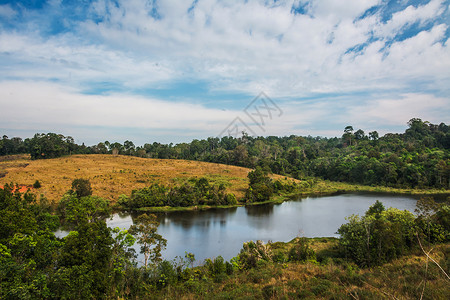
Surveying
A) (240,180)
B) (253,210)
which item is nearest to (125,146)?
(240,180)

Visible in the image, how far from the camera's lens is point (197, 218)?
32.1m

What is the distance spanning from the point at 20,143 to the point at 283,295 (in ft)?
335

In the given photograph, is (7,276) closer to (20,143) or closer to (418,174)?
(418,174)

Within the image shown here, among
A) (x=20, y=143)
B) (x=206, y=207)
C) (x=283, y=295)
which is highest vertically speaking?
(x=20, y=143)

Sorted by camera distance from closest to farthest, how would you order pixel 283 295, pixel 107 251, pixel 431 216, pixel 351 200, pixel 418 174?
1. pixel 283 295
2. pixel 107 251
3. pixel 431 216
4. pixel 351 200
5. pixel 418 174

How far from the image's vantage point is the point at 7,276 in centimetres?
989

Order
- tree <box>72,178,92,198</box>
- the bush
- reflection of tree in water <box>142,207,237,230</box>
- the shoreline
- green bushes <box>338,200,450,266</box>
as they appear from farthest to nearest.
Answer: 1. the shoreline
2. tree <box>72,178,92,198</box>
3. reflection of tree in water <box>142,207,237,230</box>
4. the bush
5. green bushes <box>338,200,450,266</box>

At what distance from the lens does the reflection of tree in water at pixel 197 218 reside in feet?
96.2

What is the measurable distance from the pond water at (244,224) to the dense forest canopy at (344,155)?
14202mm

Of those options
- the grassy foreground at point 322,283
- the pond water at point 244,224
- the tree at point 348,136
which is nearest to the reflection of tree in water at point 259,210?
the pond water at point 244,224

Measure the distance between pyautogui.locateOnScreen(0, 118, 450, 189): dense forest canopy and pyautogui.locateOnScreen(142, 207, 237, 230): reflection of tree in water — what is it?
79.7 feet

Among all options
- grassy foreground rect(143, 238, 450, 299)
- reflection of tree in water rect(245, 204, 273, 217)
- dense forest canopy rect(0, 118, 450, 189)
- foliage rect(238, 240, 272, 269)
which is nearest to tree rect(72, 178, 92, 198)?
reflection of tree in water rect(245, 204, 273, 217)

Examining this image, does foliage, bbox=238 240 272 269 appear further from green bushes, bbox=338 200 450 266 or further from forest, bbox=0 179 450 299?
green bushes, bbox=338 200 450 266

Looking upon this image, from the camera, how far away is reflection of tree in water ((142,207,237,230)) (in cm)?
2931
